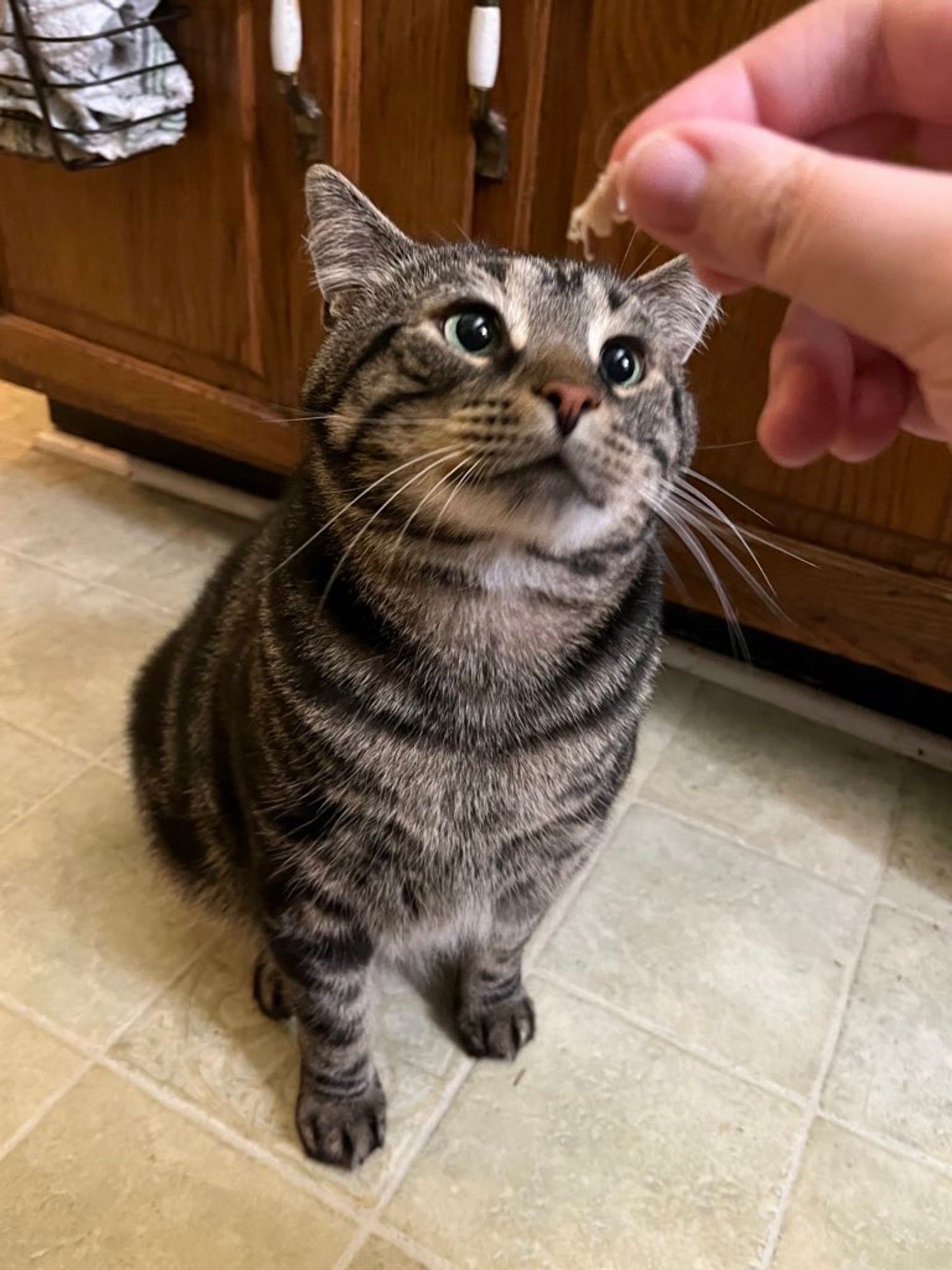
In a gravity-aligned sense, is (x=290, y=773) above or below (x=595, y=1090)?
above

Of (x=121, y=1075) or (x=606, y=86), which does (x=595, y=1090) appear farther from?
(x=606, y=86)

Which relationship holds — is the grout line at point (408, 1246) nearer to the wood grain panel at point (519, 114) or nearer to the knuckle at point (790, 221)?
the knuckle at point (790, 221)

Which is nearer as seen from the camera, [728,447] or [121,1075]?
[121,1075]

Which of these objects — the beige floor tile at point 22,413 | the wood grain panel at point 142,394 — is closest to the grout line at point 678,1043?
the wood grain panel at point 142,394

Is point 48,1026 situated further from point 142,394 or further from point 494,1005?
point 142,394

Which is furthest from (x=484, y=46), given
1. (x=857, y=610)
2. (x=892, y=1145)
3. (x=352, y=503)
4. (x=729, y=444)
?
(x=892, y=1145)

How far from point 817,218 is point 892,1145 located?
0.96 meters

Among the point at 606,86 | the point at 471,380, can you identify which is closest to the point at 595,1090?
the point at 471,380

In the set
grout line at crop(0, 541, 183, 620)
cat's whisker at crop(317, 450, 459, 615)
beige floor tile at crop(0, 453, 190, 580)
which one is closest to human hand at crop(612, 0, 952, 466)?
cat's whisker at crop(317, 450, 459, 615)

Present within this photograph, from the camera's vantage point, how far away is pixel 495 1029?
3.61 ft

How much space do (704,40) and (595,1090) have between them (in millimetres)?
1075

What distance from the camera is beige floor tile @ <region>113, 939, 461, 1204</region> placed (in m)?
1.02

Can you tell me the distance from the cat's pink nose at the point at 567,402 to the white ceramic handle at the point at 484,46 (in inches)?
25.5

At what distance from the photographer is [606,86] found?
1.14 m
